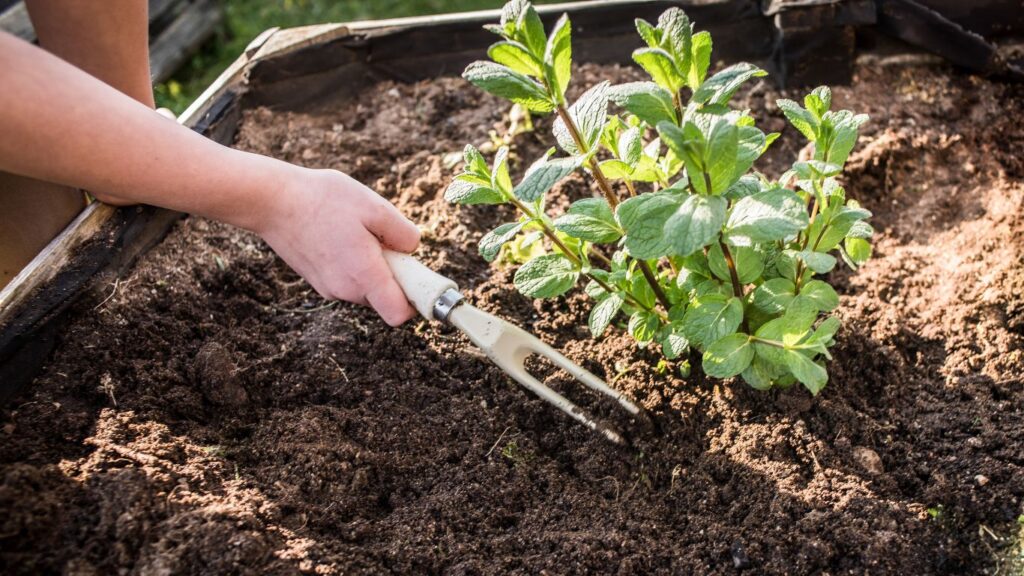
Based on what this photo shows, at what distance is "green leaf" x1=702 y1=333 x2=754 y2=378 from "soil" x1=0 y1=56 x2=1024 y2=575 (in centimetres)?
20

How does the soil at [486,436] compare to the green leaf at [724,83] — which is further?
the soil at [486,436]

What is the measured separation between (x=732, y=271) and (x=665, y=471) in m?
0.42

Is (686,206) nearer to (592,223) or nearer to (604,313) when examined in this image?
(592,223)

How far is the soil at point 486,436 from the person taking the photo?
4.67 feet

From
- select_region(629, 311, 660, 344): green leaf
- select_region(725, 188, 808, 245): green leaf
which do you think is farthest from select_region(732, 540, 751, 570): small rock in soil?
select_region(725, 188, 808, 245): green leaf

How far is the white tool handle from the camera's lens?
1.54 meters

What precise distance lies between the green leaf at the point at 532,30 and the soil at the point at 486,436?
0.68 meters

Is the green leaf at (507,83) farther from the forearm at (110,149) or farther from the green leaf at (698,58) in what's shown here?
the forearm at (110,149)

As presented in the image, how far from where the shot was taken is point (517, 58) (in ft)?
4.39

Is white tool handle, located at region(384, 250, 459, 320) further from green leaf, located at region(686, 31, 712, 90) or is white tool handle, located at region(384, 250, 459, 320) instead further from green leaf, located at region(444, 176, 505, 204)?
green leaf, located at region(686, 31, 712, 90)

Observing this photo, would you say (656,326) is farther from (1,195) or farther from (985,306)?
(1,195)

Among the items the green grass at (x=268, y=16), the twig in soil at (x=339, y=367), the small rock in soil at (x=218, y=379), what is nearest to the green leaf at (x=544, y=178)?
the twig in soil at (x=339, y=367)

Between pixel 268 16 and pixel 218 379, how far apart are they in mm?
2417

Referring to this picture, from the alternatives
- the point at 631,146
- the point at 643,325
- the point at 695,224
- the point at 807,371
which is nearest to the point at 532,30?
the point at 631,146
